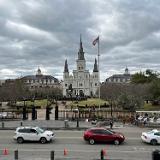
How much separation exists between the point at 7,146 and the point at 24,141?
2.04 metres

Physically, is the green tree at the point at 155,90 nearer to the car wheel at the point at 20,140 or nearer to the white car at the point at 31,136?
the white car at the point at 31,136

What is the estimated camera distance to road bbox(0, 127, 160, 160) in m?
25.0

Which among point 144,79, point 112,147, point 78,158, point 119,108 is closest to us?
point 78,158

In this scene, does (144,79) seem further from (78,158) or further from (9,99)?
(78,158)

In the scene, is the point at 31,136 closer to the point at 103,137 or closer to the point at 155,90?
the point at 103,137

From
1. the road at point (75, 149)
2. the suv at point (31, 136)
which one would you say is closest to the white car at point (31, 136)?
the suv at point (31, 136)

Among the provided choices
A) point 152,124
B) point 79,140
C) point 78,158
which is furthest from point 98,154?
point 152,124

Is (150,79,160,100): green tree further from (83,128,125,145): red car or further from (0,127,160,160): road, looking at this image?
(83,128,125,145): red car

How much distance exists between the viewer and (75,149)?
91.4ft

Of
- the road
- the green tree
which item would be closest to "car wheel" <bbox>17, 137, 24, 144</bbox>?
the road

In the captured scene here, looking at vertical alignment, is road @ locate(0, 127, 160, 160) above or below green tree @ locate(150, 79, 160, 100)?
below

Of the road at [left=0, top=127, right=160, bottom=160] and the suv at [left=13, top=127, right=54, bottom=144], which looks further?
the suv at [left=13, top=127, right=54, bottom=144]

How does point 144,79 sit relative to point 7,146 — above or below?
above

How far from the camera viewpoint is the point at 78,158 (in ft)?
80.0
